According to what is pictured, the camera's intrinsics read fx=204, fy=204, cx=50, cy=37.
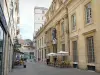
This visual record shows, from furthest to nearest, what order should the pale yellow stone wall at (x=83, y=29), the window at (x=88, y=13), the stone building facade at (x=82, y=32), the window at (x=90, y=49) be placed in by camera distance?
the window at (x=88, y=13) → the window at (x=90, y=49) → the stone building facade at (x=82, y=32) → the pale yellow stone wall at (x=83, y=29)

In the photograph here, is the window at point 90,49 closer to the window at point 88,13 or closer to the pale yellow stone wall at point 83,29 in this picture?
the pale yellow stone wall at point 83,29

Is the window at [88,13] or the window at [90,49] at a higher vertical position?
the window at [88,13]

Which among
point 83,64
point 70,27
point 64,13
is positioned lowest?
point 83,64

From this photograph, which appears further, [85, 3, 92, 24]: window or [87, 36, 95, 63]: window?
[85, 3, 92, 24]: window

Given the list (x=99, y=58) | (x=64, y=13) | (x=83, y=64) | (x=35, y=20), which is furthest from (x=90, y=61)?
(x=35, y=20)

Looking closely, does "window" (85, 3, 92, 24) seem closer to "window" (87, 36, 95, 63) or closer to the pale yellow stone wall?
the pale yellow stone wall

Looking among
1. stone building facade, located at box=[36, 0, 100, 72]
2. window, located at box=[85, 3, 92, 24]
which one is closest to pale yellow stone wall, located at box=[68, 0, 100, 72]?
stone building facade, located at box=[36, 0, 100, 72]

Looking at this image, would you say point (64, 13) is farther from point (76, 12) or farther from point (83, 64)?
point (83, 64)

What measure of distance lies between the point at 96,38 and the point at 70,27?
Answer: 8634 mm

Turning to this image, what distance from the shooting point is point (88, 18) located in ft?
75.2

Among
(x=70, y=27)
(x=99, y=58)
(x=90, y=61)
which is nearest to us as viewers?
(x=99, y=58)

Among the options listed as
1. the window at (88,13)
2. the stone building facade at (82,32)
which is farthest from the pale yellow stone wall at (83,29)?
the window at (88,13)

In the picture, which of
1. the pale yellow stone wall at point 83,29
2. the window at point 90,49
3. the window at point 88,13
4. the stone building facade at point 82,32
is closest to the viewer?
the pale yellow stone wall at point 83,29

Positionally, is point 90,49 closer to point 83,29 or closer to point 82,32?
point 82,32
